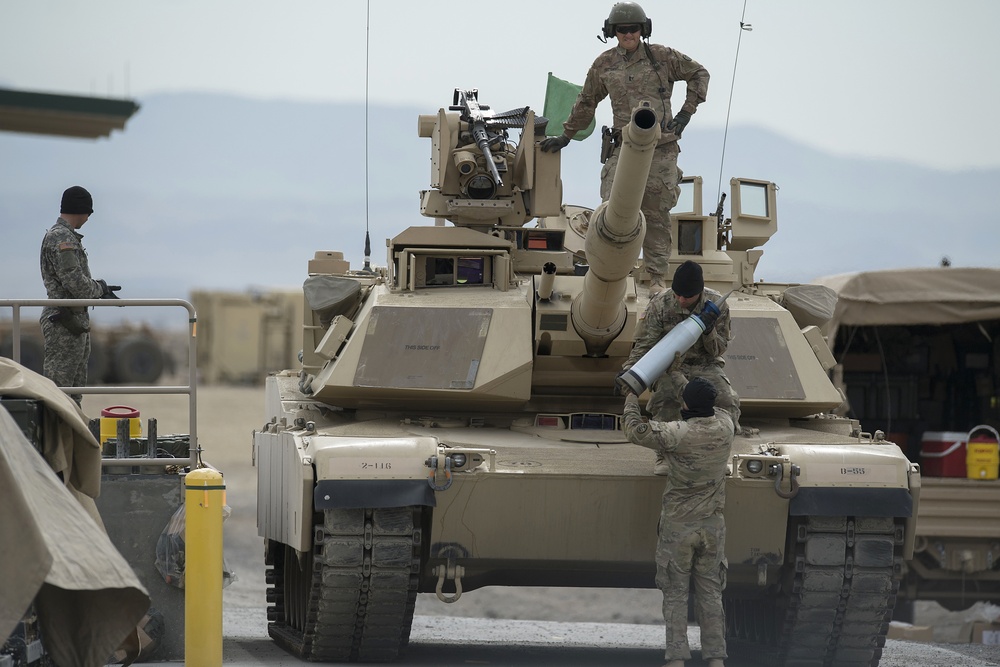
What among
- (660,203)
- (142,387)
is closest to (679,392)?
(660,203)

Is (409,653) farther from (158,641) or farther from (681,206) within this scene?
(681,206)

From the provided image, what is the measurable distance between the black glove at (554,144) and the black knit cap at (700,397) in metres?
2.96

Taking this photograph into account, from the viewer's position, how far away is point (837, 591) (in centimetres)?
922

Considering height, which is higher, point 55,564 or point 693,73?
point 693,73

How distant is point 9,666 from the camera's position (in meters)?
6.05

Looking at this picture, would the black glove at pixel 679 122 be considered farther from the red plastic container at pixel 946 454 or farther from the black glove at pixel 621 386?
the red plastic container at pixel 946 454

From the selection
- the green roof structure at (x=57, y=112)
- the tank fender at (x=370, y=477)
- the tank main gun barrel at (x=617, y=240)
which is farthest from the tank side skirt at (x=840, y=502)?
the green roof structure at (x=57, y=112)

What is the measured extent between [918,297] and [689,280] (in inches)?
256

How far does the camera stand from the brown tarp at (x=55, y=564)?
5180 mm

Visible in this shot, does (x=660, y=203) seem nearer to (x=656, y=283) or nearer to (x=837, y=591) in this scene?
(x=656, y=283)

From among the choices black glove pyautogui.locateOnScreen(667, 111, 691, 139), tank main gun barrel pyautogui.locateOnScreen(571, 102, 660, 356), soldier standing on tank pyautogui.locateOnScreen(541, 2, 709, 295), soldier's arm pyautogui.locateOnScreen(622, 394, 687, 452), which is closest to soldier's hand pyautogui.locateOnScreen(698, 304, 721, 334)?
tank main gun barrel pyautogui.locateOnScreen(571, 102, 660, 356)

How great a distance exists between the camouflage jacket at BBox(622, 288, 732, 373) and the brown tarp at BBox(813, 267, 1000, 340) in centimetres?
591

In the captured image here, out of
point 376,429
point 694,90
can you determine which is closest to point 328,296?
point 376,429

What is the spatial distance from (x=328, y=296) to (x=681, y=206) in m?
3.33
